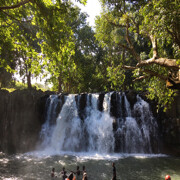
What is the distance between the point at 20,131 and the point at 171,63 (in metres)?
20.7

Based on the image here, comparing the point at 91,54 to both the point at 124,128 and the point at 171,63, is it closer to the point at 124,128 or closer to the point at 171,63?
the point at 124,128

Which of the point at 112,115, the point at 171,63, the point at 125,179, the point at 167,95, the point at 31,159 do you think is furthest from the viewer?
the point at 112,115

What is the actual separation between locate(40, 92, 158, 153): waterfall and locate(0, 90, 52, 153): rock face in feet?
4.45

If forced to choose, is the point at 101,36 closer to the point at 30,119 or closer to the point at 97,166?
the point at 97,166

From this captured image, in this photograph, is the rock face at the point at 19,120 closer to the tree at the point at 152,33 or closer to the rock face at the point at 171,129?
the tree at the point at 152,33

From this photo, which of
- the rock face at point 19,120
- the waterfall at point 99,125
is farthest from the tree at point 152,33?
the rock face at point 19,120

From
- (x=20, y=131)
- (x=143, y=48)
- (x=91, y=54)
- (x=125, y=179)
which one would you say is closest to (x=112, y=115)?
(x=125, y=179)

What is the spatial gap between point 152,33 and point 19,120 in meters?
20.2

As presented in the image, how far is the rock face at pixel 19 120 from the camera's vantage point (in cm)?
2047

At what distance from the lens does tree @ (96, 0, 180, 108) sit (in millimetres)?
6125

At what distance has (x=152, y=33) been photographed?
21.8 feet

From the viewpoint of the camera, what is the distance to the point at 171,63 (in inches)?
227

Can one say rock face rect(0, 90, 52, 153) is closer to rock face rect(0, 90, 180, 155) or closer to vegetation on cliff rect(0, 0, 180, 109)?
rock face rect(0, 90, 180, 155)

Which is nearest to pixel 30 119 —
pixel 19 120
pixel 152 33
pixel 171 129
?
pixel 19 120
